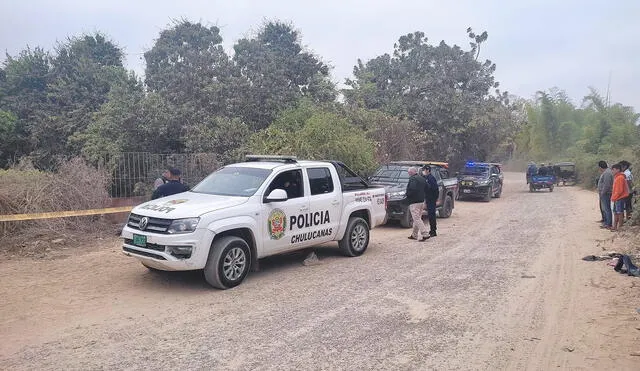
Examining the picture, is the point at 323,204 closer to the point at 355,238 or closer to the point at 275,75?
the point at 355,238

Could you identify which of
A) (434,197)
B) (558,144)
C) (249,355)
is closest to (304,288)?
(249,355)

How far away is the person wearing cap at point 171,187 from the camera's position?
8.38 m

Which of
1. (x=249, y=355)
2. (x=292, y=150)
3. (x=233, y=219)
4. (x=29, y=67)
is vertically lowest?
(x=249, y=355)

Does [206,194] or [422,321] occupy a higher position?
[206,194]

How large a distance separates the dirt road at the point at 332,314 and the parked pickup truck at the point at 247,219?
0.44 m

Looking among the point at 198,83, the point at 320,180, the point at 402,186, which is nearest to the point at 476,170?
the point at 402,186

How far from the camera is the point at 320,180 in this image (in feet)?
28.6

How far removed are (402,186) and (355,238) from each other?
474 centimetres

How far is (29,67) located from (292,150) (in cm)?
1695

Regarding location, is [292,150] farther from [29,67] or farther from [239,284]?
[29,67]

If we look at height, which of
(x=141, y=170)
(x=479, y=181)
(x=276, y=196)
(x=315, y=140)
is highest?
(x=315, y=140)

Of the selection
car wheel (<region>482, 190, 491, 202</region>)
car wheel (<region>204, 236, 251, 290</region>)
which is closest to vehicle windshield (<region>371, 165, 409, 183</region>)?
car wheel (<region>204, 236, 251, 290</region>)

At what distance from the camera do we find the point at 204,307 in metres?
6.20

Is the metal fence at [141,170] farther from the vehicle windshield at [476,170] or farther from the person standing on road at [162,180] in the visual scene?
the vehicle windshield at [476,170]
